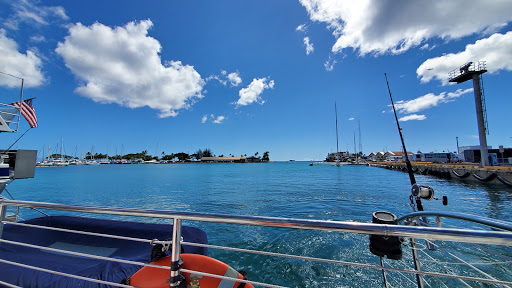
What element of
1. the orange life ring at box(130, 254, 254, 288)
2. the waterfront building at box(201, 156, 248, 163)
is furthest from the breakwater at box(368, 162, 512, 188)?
the waterfront building at box(201, 156, 248, 163)

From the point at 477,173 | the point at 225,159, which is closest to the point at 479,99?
the point at 477,173

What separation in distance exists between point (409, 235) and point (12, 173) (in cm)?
875

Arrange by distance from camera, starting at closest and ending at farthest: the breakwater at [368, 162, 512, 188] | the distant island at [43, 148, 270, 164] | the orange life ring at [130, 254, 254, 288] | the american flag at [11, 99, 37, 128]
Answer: the orange life ring at [130, 254, 254, 288] < the american flag at [11, 99, 37, 128] < the breakwater at [368, 162, 512, 188] < the distant island at [43, 148, 270, 164]

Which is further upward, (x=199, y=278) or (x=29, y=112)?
(x=29, y=112)

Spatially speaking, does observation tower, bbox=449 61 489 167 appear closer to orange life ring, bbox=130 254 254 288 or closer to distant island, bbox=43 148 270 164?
orange life ring, bbox=130 254 254 288

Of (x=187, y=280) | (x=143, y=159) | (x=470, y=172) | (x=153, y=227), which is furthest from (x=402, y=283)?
(x=143, y=159)

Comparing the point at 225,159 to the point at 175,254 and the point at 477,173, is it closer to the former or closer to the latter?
the point at 477,173

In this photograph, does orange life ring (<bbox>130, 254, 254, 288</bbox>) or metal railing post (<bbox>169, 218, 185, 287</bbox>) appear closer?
metal railing post (<bbox>169, 218, 185, 287</bbox>)

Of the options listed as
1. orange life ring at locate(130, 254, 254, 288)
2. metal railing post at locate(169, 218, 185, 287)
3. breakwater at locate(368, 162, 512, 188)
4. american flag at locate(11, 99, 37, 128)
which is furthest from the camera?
breakwater at locate(368, 162, 512, 188)

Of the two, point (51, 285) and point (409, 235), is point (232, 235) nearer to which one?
point (51, 285)

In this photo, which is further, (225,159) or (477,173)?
(225,159)

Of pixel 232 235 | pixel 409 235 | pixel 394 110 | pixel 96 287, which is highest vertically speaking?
pixel 394 110

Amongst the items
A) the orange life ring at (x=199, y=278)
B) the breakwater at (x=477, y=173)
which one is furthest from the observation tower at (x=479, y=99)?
the orange life ring at (x=199, y=278)

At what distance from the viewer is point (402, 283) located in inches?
135
